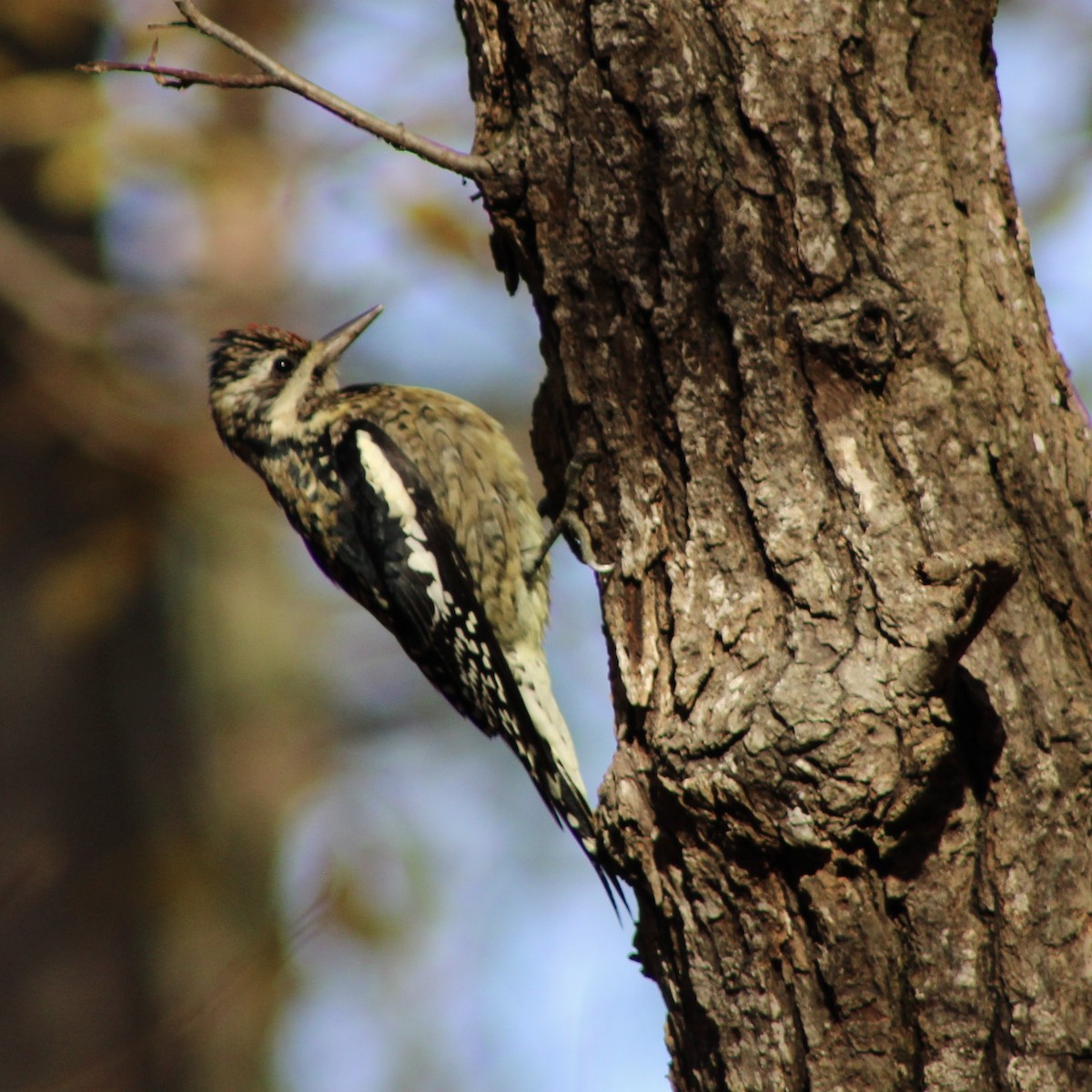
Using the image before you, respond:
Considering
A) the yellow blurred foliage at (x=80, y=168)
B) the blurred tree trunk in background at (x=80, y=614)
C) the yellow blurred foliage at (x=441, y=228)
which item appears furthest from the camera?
the yellow blurred foliage at (x=441, y=228)

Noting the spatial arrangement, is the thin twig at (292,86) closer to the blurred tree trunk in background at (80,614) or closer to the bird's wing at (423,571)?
the bird's wing at (423,571)

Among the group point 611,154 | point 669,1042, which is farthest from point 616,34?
point 669,1042

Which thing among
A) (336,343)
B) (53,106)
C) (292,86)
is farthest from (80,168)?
(292,86)

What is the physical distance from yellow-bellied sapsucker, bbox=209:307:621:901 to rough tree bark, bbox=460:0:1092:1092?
143cm

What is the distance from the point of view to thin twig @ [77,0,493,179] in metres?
2.42

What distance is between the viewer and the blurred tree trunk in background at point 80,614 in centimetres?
573

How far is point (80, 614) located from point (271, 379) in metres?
2.35

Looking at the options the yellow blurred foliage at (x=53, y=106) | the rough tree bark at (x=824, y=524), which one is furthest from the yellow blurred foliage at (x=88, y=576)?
the rough tree bark at (x=824, y=524)

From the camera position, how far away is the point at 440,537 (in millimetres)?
4066

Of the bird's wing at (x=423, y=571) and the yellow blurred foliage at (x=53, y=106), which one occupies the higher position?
the yellow blurred foliage at (x=53, y=106)

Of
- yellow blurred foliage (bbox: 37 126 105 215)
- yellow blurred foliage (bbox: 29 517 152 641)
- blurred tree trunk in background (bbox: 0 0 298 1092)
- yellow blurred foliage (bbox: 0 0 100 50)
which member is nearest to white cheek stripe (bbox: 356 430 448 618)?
blurred tree trunk in background (bbox: 0 0 298 1092)

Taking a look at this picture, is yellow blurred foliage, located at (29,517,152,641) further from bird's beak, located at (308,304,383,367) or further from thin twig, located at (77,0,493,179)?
thin twig, located at (77,0,493,179)

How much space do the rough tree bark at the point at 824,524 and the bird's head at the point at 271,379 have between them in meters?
1.96

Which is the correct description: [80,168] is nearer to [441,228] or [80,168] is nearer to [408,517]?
[441,228]
